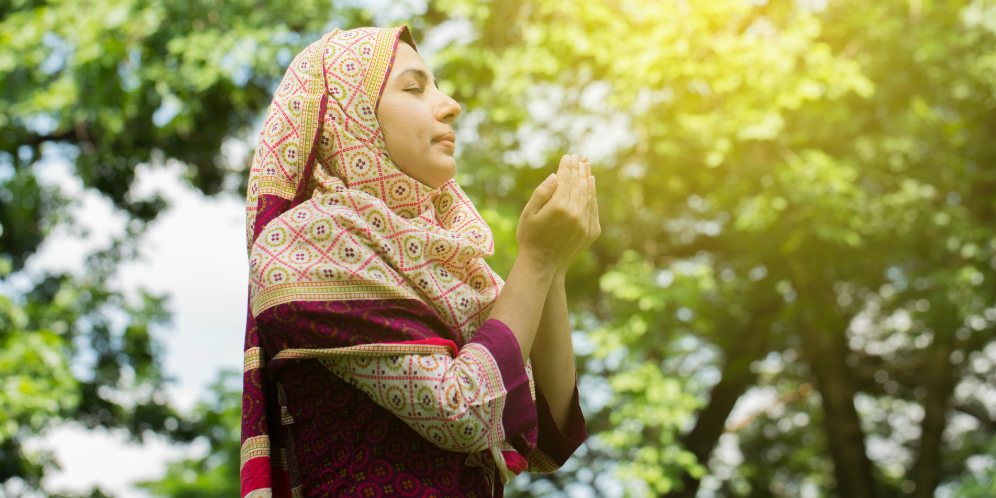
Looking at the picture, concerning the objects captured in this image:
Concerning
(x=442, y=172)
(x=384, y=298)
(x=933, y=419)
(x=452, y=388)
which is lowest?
(x=452, y=388)

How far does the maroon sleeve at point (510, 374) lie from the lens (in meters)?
1.12

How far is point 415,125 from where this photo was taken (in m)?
1.24

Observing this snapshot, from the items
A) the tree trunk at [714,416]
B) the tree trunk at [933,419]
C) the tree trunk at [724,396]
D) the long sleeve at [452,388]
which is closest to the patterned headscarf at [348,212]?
the long sleeve at [452,388]

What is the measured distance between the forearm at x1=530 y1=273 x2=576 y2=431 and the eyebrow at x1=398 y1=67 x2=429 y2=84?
38 cm

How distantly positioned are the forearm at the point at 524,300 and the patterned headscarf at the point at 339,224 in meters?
0.08

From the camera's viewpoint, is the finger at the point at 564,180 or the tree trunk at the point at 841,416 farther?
the tree trunk at the point at 841,416

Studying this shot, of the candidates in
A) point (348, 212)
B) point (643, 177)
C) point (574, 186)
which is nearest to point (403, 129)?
point (348, 212)

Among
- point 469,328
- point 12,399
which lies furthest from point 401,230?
point 12,399

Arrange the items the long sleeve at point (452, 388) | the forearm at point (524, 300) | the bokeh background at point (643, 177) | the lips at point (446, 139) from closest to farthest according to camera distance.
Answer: the long sleeve at point (452, 388) → the forearm at point (524, 300) → the lips at point (446, 139) → the bokeh background at point (643, 177)

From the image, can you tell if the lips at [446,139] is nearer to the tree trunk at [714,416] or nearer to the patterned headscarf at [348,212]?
the patterned headscarf at [348,212]

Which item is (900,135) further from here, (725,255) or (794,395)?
(794,395)

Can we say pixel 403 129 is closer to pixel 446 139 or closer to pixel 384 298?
pixel 446 139

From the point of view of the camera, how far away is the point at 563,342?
133 centimetres

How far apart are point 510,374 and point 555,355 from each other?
0.22 m
